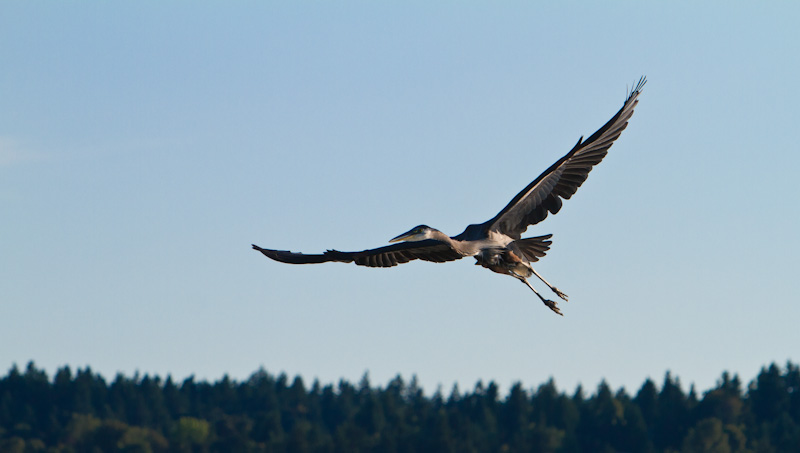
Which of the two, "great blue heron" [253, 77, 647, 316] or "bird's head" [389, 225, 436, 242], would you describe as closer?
"bird's head" [389, 225, 436, 242]

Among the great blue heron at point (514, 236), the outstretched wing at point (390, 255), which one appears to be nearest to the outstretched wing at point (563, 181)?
the great blue heron at point (514, 236)

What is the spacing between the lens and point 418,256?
26656 millimetres

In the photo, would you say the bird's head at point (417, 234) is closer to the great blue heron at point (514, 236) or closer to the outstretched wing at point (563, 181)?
the great blue heron at point (514, 236)

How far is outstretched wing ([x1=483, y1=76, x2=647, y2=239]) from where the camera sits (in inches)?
1037

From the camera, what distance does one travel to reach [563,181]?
26938mm

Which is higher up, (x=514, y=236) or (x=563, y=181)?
(x=563, y=181)

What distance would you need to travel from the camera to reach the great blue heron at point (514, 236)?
2572 cm

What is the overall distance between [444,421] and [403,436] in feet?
26.8

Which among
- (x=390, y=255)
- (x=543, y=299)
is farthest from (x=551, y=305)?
(x=390, y=255)

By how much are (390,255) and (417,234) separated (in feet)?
5.10

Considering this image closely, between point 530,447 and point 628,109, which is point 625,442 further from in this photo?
point 628,109

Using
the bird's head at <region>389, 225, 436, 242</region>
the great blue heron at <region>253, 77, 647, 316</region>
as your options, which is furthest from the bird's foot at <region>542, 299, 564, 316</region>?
the bird's head at <region>389, 225, 436, 242</region>

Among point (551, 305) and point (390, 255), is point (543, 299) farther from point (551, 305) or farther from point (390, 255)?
point (390, 255)

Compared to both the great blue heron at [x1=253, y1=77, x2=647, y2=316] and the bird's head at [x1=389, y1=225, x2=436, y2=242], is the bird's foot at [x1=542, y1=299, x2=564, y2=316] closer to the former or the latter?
the great blue heron at [x1=253, y1=77, x2=647, y2=316]
